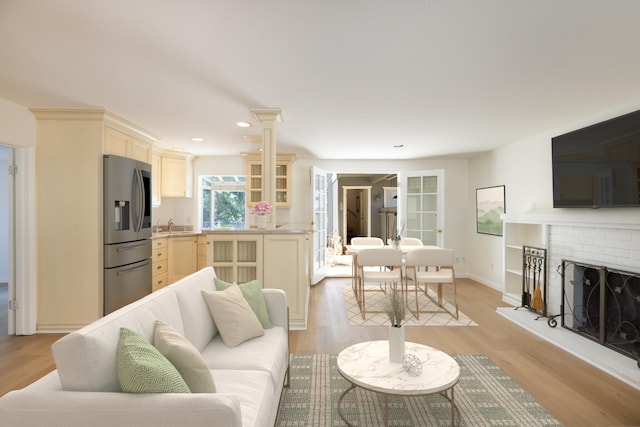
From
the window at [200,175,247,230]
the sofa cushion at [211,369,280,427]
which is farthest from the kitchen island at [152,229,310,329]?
the window at [200,175,247,230]

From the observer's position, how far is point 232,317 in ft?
6.75

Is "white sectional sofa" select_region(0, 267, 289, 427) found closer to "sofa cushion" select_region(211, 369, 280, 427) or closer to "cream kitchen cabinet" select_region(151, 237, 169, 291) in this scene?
"sofa cushion" select_region(211, 369, 280, 427)

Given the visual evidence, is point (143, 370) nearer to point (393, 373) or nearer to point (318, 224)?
point (393, 373)

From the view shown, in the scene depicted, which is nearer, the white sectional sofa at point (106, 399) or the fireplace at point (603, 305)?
the white sectional sofa at point (106, 399)

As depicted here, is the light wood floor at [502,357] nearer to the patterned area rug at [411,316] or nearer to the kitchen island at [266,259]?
the patterned area rug at [411,316]

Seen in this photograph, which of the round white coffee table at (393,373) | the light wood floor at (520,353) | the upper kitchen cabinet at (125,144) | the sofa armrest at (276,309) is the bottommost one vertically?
the light wood floor at (520,353)

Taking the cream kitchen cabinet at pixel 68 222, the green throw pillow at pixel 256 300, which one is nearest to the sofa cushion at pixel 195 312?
the green throw pillow at pixel 256 300

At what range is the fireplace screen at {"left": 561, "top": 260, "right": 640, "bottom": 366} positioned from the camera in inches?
113

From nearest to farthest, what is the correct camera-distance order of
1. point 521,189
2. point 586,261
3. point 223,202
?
point 586,261, point 521,189, point 223,202

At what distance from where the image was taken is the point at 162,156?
5.71 meters

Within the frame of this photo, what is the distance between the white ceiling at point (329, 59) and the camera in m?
1.77

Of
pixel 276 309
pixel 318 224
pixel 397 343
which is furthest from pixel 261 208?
pixel 318 224

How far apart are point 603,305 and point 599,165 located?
136 cm

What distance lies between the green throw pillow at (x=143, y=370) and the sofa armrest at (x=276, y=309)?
3.81 ft
